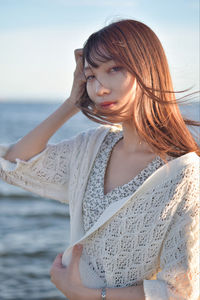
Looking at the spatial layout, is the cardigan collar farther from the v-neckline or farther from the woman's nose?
the woman's nose

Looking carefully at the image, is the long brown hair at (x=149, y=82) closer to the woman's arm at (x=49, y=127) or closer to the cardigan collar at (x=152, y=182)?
the cardigan collar at (x=152, y=182)

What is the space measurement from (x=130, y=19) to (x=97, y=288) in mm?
1057

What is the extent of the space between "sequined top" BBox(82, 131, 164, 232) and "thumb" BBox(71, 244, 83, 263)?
8 cm

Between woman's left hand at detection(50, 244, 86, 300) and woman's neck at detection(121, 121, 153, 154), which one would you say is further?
woman's neck at detection(121, 121, 153, 154)

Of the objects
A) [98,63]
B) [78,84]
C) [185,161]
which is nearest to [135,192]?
[185,161]

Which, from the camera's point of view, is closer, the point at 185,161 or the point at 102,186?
the point at 185,161

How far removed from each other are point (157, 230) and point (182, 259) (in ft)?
0.46

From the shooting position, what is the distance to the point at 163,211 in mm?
1601

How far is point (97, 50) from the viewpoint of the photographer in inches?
66.4

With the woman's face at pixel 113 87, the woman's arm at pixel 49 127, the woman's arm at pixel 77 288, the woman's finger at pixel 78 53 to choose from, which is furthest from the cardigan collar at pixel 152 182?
the woman's finger at pixel 78 53

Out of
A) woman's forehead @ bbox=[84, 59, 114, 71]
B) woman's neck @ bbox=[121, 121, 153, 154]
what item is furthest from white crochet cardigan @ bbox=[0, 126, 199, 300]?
woman's forehead @ bbox=[84, 59, 114, 71]

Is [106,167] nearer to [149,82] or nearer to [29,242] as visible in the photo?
[149,82]

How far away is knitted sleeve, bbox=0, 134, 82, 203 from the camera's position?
2.04 meters

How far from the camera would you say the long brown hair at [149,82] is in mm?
1637
